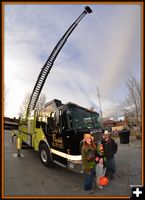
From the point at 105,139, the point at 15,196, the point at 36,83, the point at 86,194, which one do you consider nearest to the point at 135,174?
the point at 105,139

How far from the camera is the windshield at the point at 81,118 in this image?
708 cm

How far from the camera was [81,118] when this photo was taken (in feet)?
24.1

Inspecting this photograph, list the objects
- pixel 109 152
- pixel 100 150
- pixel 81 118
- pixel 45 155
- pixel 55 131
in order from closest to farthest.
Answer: pixel 100 150 → pixel 109 152 → pixel 81 118 → pixel 55 131 → pixel 45 155

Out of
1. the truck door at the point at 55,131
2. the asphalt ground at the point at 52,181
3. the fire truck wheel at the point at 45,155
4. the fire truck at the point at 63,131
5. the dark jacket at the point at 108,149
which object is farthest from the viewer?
the fire truck wheel at the point at 45,155

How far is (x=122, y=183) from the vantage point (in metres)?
6.68

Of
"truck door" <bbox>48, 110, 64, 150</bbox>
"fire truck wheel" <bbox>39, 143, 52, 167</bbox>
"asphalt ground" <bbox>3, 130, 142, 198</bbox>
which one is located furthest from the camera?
"fire truck wheel" <bbox>39, 143, 52, 167</bbox>

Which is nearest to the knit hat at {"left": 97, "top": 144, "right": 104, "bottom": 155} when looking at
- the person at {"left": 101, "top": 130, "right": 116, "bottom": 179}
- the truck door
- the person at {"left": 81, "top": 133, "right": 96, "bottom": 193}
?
the person at {"left": 101, "top": 130, "right": 116, "bottom": 179}

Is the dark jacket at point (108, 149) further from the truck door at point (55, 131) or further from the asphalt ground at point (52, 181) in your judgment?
the truck door at point (55, 131)

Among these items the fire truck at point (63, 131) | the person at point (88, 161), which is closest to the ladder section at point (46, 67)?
the fire truck at point (63, 131)

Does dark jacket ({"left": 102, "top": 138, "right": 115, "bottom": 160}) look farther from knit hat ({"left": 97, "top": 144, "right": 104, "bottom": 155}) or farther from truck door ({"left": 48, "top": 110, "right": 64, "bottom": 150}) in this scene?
truck door ({"left": 48, "top": 110, "right": 64, "bottom": 150})

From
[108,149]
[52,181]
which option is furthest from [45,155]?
[108,149]

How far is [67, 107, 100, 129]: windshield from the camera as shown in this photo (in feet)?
23.2

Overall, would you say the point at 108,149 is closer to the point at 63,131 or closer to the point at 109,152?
the point at 109,152

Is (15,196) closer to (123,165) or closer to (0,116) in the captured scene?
(0,116)
